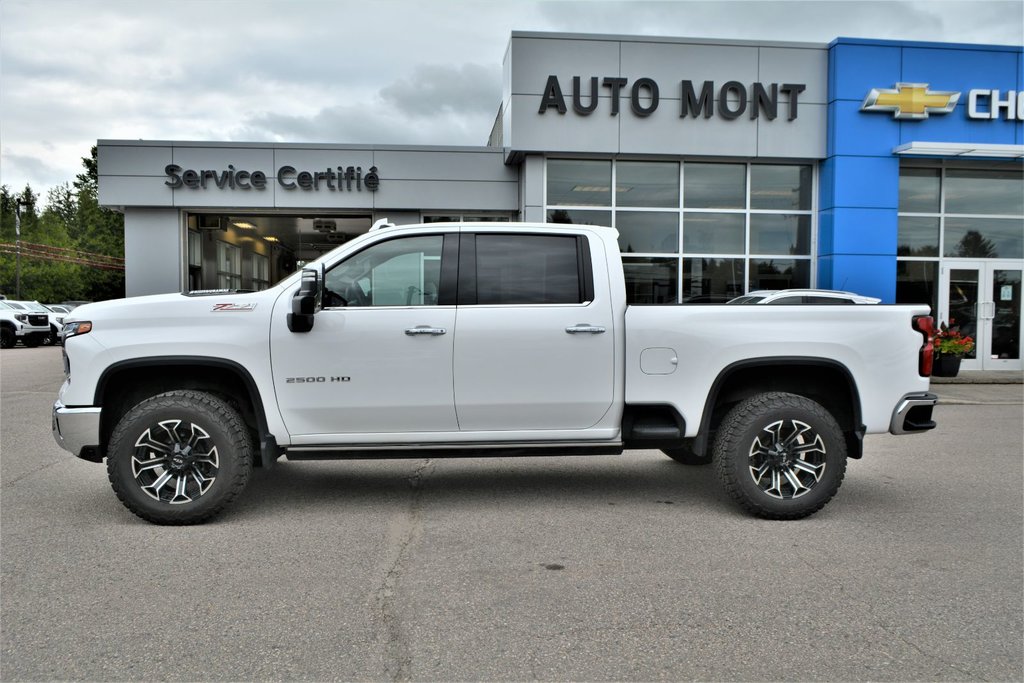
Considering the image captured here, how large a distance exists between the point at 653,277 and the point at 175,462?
482 inches

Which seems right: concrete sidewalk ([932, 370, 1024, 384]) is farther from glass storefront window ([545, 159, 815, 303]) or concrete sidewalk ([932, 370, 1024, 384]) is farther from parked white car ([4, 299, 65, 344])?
parked white car ([4, 299, 65, 344])

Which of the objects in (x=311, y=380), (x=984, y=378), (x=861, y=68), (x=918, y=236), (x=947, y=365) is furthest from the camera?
(x=918, y=236)

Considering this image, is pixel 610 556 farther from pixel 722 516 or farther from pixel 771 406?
pixel 771 406

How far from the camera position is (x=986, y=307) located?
17.0 meters

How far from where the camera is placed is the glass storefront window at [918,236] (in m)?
16.7

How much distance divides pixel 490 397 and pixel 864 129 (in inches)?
543

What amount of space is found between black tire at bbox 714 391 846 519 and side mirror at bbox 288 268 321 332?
2.91 metres

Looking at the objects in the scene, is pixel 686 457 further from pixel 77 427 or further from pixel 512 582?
pixel 77 427

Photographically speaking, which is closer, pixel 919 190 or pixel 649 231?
pixel 649 231

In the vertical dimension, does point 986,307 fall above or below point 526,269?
below

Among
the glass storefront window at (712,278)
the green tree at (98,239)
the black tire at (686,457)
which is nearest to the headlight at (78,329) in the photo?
the black tire at (686,457)

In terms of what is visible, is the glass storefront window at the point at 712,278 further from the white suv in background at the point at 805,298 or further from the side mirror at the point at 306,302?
the side mirror at the point at 306,302

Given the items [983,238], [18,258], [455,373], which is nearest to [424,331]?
[455,373]

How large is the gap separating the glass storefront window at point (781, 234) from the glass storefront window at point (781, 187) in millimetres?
215
